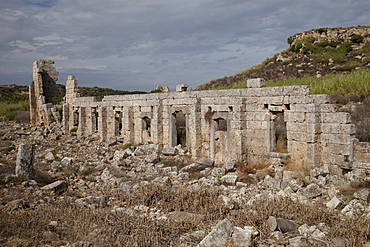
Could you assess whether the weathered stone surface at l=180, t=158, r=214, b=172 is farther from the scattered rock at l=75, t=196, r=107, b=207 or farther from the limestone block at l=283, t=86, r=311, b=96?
the scattered rock at l=75, t=196, r=107, b=207

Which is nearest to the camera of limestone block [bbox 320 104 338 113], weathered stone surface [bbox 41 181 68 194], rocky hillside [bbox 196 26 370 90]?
weathered stone surface [bbox 41 181 68 194]

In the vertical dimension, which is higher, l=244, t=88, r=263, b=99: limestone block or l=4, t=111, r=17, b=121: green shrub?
l=244, t=88, r=263, b=99: limestone block

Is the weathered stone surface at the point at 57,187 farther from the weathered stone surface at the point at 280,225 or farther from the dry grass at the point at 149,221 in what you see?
the weathered stone surface at the point at 280,225

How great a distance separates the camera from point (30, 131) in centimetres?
2216

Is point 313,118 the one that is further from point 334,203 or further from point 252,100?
point 334,203

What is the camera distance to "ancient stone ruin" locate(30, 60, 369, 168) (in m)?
10.2

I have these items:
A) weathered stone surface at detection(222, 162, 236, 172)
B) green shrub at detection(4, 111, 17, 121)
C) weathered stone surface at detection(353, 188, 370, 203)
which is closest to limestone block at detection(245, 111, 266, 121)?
weathered stone surface at detection(222, 162, 236, 172)

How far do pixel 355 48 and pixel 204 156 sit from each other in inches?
1052

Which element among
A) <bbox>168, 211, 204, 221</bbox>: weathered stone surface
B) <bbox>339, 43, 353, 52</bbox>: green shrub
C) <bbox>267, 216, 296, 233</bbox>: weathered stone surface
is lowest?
<bbox>168, 211, 204, 221</bbox>: weathered stone surface

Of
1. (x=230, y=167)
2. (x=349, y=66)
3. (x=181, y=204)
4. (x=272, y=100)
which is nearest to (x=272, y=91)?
(x=272, y=100)

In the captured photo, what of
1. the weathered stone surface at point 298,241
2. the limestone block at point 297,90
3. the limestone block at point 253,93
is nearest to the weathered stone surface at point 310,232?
the weathered stone surface at point 298,241

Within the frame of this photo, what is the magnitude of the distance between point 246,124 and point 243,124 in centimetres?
15

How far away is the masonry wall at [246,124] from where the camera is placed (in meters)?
10.3

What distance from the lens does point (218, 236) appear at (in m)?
5.69
